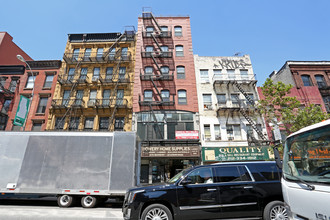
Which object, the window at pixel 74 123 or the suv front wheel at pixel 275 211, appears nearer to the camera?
the suv front wheel at pixel 275 211

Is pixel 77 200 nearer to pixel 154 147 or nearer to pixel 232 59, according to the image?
pixel 154 147

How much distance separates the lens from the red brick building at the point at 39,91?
65.5ft

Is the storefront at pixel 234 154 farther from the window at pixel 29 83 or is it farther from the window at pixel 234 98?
the window at pixel 29 83

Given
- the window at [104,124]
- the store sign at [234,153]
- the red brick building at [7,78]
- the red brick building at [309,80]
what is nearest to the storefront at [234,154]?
the store sign at [234,153]

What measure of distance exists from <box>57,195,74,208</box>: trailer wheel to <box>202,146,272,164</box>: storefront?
12135mm

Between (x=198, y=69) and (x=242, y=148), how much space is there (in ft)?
36.5

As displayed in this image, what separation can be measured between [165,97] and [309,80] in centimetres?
1871

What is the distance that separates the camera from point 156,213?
5.55 m

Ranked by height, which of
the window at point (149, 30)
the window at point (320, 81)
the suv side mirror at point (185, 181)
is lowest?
the suv side mirror at point (185, 181)

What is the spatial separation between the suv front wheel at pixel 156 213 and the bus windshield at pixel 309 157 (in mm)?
3607

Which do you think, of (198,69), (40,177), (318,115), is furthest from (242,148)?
(40,177)

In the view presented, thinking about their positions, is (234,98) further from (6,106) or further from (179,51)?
(6,106)

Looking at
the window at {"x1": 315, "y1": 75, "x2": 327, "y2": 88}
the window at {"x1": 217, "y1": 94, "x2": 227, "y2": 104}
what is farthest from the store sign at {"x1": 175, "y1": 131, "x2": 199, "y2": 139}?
the window at {"x1": 315, "y1": 75, "x2": 327, "y2": 88}

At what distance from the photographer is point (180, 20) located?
1015 inches
